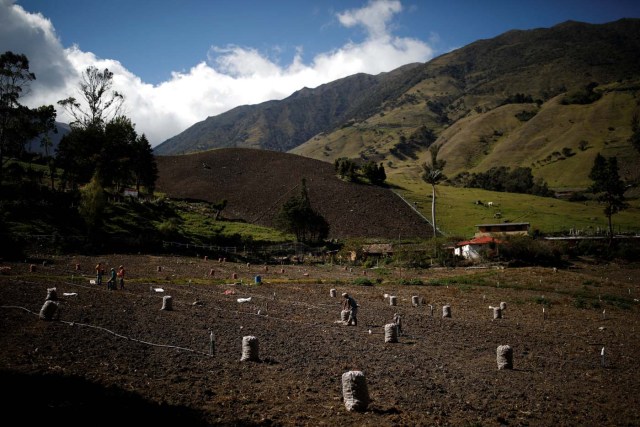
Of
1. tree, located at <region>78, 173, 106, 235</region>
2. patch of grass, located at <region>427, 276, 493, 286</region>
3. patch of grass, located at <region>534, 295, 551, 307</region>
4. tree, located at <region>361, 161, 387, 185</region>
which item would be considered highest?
tree, located at <region>361, 161, 387, 185</region>

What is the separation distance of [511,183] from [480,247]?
264 ft

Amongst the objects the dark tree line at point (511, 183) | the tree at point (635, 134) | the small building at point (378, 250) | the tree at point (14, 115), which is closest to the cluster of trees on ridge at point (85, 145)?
the tree at point (14, 115)

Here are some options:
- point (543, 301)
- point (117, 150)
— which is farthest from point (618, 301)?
point (117, 150)

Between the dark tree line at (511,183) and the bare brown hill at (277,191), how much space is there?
4466cm

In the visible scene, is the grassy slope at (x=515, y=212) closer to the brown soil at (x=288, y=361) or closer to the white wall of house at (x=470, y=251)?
the white wall of house at (x=470, y=251)

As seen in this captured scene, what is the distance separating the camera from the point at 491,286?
44.7 m

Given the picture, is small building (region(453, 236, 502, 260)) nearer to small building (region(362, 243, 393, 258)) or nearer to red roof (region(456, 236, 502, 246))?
red roof (region(456, 236, 502, 246))

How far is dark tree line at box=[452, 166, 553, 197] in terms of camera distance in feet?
424

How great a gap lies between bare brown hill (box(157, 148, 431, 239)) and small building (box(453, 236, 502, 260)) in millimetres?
16109

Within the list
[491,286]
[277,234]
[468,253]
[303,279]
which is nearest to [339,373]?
[303,279]

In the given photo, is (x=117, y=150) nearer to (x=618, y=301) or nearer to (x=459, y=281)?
(x=459, y=281)

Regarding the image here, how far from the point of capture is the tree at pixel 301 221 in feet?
242

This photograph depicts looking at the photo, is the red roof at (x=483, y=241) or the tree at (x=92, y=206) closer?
the tree at (x=92, y=206)

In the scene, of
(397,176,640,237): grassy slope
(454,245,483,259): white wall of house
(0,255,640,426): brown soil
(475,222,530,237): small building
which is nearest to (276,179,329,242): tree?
(454,245,483,259): white wall of house
